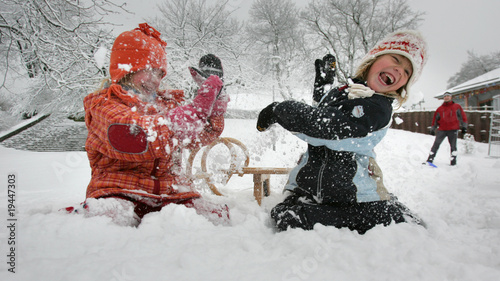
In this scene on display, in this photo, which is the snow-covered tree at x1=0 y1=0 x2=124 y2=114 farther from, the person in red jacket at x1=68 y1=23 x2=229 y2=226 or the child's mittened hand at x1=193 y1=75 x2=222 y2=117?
the child's mittened hand at x1=193 y1=75 x2=222 y2=117

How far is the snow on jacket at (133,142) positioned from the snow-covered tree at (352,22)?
11135mm

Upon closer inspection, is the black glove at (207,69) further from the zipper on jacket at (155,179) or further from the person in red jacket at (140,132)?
the zipper on jacket at (155,179)

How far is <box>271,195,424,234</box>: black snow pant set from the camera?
1329 millimetres

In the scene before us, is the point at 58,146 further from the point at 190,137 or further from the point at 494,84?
the point at 494,84

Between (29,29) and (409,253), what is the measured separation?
13.7 feet

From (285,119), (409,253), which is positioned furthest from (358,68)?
(409,253)

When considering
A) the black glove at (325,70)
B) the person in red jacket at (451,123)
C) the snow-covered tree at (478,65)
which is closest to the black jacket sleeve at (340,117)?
the black glove at (325,70)

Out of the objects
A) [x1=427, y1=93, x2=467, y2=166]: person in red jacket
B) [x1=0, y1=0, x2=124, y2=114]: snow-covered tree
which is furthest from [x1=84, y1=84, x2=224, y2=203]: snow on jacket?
[x1=427, y1=93, x2=467, y2=166]: person in red jacket

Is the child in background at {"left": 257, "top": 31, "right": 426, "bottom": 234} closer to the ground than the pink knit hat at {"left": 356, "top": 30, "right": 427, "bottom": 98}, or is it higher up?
closer to the ground

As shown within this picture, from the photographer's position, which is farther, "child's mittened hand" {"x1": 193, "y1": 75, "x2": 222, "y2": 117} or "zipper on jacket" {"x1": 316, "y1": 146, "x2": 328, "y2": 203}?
"zipper on jacket" {"x1": 316, "y1": 146, "x2": 328, "y2": 203}

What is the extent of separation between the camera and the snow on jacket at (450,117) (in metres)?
6.03

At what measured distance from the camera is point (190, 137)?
4.12ft

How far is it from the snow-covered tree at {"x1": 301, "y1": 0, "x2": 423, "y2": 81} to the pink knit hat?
10.4 metres

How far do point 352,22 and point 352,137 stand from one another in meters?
12.3
